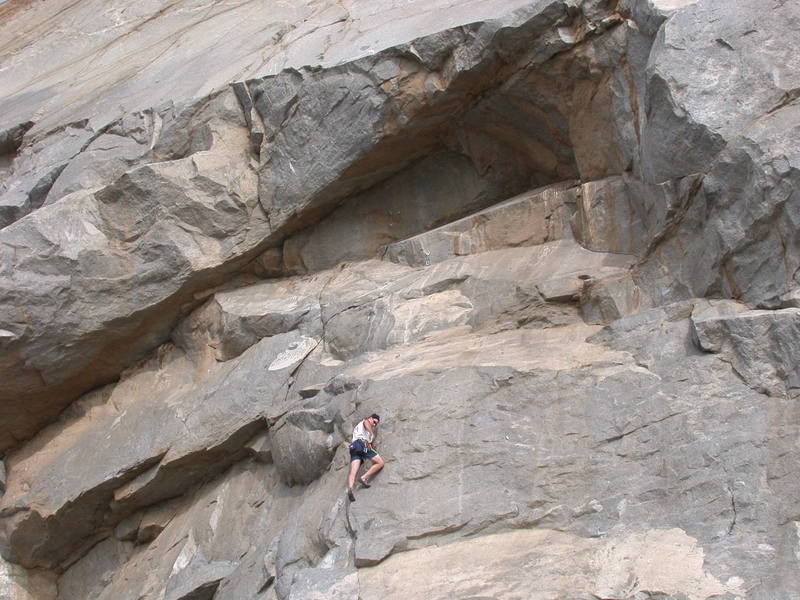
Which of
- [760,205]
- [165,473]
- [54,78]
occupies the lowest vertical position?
[165,473]

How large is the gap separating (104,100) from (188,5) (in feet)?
14.9

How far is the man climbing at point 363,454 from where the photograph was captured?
8312 millimetres

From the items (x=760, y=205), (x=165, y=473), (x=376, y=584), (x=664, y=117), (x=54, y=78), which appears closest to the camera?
(x=376, y=584)

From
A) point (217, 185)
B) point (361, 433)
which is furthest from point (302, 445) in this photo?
point (217, 185)

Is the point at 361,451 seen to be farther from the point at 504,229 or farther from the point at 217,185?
the point at 217,185

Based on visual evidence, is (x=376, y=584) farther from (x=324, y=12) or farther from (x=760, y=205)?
(x=324, y=12)

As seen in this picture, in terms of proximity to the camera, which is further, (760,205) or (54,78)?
(54,78)

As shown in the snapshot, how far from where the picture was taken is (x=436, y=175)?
Result: 42.8 ft

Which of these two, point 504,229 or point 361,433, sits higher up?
point 504,229

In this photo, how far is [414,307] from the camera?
435 inches

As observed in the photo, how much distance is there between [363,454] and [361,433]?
9.1 inches

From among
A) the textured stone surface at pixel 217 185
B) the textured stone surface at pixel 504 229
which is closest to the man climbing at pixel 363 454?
the textured stone surface at pixel 504 229

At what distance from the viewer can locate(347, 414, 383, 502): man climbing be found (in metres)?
8.31

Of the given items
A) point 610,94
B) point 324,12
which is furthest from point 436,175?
point 324,12
